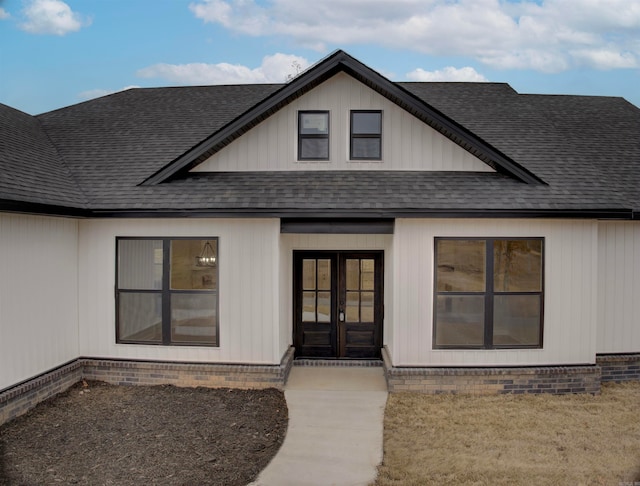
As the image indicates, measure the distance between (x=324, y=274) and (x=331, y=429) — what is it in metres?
3.61

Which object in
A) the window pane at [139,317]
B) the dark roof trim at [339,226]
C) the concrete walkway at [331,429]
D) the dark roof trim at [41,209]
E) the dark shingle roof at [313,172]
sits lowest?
the concrete walkway at [331,429]

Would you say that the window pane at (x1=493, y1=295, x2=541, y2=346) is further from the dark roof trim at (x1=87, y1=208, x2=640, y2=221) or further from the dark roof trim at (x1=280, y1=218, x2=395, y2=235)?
the dark roof trim at (x1=280, y1=218, x2=395, y2=235)

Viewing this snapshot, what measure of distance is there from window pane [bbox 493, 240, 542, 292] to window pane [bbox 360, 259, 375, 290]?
2.52 meters

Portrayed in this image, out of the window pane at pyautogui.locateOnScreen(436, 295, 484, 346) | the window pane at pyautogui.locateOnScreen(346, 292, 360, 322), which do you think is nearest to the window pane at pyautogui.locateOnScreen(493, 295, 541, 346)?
the window pane at pyautogui.locateOnScreen(436, 295, 484, 346)

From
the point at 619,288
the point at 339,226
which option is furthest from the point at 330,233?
the point at 619,288

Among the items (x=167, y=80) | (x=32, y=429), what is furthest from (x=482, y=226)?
(x=167, y=80)

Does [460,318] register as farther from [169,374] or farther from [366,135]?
[169,374]

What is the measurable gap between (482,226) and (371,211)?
6.47 feet

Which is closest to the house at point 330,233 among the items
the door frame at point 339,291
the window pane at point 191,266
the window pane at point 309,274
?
the window pane at point 191,266

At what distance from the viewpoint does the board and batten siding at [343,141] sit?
28.0 ft

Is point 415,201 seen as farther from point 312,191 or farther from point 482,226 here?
point 312,191

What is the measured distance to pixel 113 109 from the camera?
12281 mm

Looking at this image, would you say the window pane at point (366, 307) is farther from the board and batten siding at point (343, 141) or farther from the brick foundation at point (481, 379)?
the board and batten siding at point (343, 141)

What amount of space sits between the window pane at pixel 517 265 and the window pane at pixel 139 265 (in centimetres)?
606
